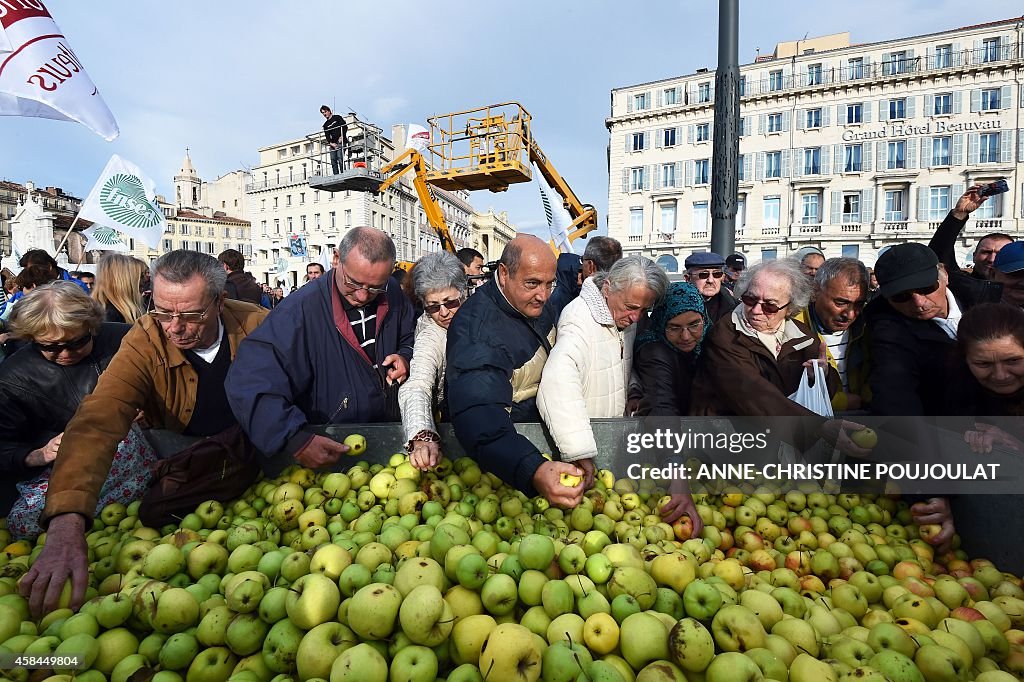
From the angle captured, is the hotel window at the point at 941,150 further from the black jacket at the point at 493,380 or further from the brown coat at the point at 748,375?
the black jacket at the point at 493,380

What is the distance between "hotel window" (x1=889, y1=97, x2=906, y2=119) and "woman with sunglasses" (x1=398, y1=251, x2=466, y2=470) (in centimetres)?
4557

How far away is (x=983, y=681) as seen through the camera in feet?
5.03

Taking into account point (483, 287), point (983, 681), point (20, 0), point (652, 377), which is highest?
point (20, 0)

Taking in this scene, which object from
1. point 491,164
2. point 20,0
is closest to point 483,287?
point 20,0

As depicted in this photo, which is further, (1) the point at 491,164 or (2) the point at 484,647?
(1) the point at 491,164

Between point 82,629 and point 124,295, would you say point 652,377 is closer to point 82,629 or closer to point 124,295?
point 82,629

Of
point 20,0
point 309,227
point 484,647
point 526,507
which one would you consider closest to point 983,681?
point 484,647

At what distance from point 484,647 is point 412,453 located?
3.72 feet

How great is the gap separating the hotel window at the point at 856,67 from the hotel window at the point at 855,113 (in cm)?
238

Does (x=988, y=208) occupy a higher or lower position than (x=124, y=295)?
higher

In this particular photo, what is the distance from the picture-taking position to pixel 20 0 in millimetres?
4246

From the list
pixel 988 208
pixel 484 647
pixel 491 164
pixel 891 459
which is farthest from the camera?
pixel 988 208

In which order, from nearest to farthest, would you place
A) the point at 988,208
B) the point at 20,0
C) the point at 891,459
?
1. the point at 891,459
2. the point at 20,0
3. the point at 988,208

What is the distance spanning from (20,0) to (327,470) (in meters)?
4.96
